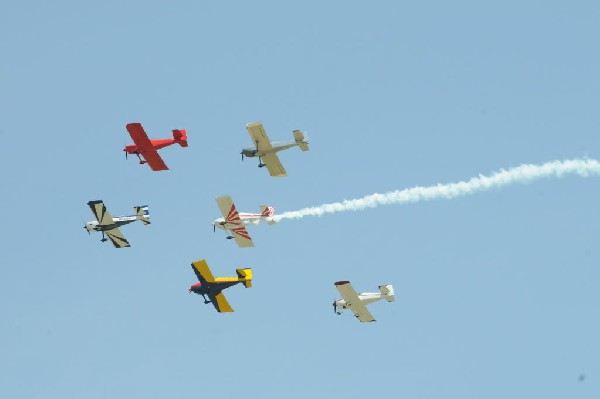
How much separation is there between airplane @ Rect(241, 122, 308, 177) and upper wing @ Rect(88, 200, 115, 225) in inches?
476

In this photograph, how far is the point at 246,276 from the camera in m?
108

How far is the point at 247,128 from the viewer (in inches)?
4235

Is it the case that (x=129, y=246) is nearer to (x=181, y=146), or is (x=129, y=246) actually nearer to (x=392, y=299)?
(x=181, y=146)

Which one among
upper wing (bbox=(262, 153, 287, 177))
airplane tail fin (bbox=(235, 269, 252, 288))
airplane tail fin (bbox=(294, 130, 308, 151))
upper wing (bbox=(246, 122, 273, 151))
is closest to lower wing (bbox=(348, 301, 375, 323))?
airplane tail fin (bbox=(235, 269, 252, 288))

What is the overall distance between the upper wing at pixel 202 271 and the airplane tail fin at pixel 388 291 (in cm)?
1377

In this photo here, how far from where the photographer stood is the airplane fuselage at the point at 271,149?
108125mm

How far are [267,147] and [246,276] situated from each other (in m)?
10.1

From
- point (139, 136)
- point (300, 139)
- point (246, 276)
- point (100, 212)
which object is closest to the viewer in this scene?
point (139, 136)

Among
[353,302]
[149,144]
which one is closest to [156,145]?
[149,144]

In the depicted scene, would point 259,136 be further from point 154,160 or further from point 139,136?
point 139,136

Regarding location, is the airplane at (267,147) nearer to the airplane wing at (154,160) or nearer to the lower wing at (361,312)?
the airplane wing at (154,160)

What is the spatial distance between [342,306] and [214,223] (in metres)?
12.2

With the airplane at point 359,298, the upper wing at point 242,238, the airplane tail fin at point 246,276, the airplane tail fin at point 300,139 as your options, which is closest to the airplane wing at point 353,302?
the airplane at point 359,298

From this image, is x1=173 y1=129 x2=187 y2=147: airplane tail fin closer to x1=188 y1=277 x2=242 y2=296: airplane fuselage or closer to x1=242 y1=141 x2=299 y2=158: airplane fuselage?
x1=242 y1=141 x2=299 y2=158: airplane fuselage
